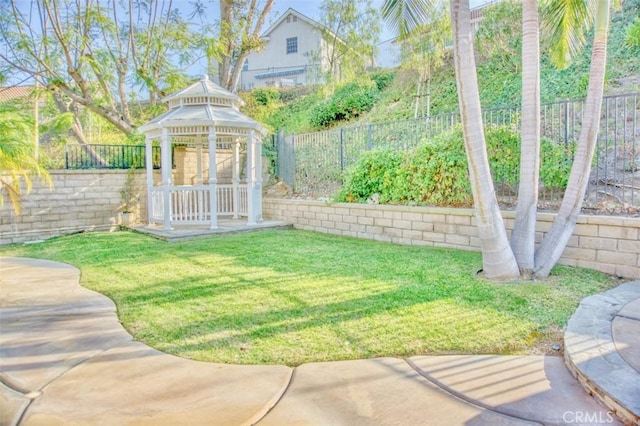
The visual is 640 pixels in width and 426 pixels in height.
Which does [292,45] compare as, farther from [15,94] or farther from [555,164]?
[555,164]

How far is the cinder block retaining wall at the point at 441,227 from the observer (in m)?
4.89

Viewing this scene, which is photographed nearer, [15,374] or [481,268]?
[15,374]

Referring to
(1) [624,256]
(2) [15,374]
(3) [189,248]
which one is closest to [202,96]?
(3) [189,248]

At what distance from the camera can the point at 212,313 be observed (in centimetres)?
384

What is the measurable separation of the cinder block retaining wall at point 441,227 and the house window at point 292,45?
18.8 metres

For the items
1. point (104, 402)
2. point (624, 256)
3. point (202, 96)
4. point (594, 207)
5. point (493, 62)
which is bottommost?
point (104, 402)

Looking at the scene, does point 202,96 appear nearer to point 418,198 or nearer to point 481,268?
point 418,198

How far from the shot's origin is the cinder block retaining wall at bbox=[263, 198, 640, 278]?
4.89 meters

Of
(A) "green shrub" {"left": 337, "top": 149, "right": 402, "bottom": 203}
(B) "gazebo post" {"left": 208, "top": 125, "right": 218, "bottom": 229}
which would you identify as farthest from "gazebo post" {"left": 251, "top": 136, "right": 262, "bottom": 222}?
(A) "green shrub" {"left": 337, "top": 149, "right": 402, "bottom": 203}

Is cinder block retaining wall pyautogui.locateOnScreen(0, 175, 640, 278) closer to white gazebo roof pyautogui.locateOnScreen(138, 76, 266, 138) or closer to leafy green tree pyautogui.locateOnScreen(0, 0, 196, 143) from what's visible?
white gazebo roof pyautogui.locateOnScreen(138, 76, 266, 138)

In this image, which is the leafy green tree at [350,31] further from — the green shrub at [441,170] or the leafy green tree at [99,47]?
the green shrub at [441,170]

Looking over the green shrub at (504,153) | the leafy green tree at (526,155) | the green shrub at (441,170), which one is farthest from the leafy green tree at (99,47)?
the leafy green tree at (526,155)

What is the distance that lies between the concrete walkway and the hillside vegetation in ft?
33.1

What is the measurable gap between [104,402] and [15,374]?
88cm
